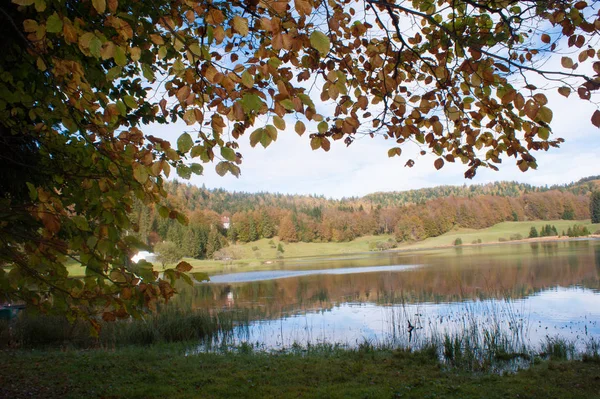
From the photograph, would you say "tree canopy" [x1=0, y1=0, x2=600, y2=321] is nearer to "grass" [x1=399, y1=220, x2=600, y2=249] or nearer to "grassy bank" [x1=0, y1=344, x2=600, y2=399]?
"grassy bank" [x1=0, y1=344, x2=600, y2=399]

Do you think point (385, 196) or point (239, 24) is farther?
point (385, 196)

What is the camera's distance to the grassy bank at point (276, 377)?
210 inches

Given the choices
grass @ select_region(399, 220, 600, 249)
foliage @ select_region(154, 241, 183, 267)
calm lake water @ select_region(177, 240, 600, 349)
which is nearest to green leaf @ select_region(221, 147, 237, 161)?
calm lake water @ select_region(177, 240, 600, 349)

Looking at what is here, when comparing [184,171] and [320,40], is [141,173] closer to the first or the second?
[184,171]

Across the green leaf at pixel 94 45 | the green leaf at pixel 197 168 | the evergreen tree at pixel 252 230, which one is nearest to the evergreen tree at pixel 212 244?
the evergreen tree at pixel 252 230

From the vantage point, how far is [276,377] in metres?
6.15

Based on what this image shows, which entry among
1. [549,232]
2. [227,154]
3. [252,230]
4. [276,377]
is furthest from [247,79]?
[252,230]

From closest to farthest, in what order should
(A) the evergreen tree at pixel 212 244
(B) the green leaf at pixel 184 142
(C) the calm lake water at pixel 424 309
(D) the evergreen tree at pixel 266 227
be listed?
(B) the green leaf at pixel 184 142 → (C) the calm lake water at pixel 424 309 → (A) the evergreen tree at pixel 212 244 → (D) the evergreen tree at pixel 266 227

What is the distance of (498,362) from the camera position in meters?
7.54

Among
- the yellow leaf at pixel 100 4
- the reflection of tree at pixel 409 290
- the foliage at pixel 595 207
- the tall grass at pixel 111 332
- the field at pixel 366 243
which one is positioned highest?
the yellow leaf at pixel 100 4

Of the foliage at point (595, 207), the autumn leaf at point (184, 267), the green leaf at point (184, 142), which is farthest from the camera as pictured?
the foliage at point (595, 207)

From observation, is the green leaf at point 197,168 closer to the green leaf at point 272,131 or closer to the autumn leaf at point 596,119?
the green leaf at point 272,131

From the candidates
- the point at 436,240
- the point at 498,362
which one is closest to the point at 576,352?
the point at 498,362

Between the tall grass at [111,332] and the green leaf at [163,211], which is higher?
the green leaf at [163,211]
